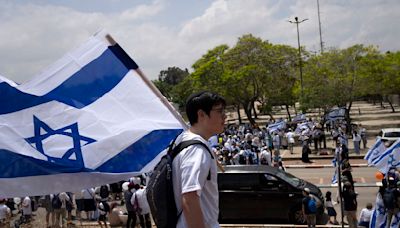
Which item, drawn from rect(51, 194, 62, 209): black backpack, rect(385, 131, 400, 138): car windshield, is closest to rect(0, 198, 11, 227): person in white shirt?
rect(51, 194, 62, 209): black backpack

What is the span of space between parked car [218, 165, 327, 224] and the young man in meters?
9.90

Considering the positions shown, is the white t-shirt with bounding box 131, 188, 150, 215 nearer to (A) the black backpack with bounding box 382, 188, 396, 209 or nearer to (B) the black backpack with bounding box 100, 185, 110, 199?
(B) the black backpack with bounding box 100, 185, 110, 199

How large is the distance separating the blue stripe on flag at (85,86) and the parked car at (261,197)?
23.9 feet

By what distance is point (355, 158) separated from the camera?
84.5 feet

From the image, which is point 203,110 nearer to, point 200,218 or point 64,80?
point 200,218

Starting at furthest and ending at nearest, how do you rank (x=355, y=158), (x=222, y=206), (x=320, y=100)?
(x=320, y=100), (x=355, y=158), (x=222, y=206)

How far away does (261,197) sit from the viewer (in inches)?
498

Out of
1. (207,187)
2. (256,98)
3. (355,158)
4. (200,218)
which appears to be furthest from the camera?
(256,98)

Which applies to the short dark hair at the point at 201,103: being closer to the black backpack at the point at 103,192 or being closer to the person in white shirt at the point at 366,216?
the person in white shirt at the point at 366,216

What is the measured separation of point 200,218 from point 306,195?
9.41 metres

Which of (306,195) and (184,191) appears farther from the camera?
(306,195)

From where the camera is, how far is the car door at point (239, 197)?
500 inches

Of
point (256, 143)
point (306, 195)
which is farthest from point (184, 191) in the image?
point (256, 143)

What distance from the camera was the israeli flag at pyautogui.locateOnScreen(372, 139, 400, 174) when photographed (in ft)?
41.0
